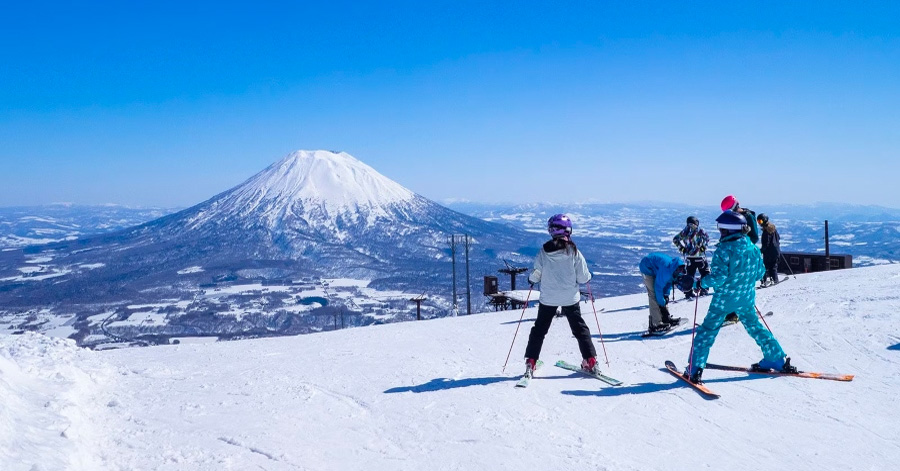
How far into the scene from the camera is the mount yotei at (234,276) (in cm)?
8625

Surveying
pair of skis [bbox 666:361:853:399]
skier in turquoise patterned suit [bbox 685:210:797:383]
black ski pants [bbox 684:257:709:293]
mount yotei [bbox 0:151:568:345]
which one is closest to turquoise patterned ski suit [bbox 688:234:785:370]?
skier in turquoise patterned suit [bbox 685:210:797:383]

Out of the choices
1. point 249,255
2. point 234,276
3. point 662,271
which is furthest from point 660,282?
point 249,255

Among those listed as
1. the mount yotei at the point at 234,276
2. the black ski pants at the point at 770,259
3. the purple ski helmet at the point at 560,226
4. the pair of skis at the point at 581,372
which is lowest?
the mount yotei at the point at 234,276

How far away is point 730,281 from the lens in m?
4.96

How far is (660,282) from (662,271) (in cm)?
17

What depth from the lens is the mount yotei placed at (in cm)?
8625

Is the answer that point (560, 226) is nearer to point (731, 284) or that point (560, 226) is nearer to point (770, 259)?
point (731, 284)

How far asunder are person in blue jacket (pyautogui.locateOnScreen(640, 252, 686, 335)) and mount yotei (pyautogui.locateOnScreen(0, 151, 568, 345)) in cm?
3177

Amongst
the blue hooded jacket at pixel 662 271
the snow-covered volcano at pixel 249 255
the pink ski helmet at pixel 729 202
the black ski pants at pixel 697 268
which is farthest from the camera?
the snow-covered volcano at pixel 249 255

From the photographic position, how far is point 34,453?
3.24m

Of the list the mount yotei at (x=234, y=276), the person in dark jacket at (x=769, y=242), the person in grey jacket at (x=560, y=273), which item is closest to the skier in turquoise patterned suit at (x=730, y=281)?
the person in grey jacket at (x=560, y=273)

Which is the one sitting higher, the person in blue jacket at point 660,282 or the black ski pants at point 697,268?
the black ski pants at point 697,268

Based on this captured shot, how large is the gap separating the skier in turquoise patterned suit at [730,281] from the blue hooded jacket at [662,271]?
2316mm

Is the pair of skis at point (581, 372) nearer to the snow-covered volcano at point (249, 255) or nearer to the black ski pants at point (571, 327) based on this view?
the black ski pants at point (571, 327)
